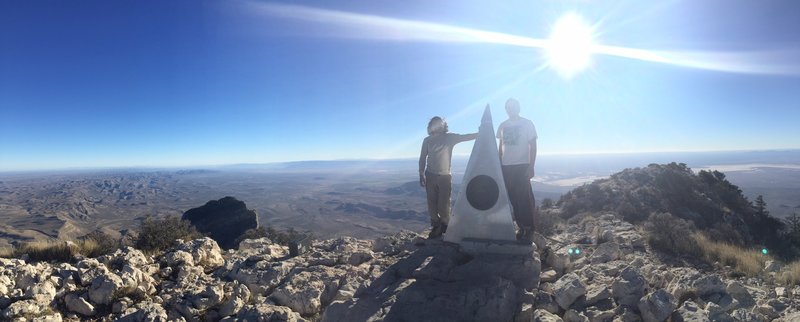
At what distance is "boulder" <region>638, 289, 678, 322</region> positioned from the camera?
4098 millimetres

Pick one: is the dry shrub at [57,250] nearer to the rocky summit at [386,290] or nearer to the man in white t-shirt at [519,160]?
the rocky summit at [386,290]

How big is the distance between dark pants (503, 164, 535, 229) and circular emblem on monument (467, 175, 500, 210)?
339 mm

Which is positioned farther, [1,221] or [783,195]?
[1,221]

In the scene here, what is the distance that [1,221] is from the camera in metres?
105

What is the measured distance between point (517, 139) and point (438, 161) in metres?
1.45

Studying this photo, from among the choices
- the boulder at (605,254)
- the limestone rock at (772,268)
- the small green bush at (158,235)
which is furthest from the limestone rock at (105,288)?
the limestone rock at (772,268)

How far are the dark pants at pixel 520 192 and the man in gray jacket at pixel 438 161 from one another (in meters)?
0.92

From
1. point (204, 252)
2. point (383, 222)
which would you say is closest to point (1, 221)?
point (383, 222)

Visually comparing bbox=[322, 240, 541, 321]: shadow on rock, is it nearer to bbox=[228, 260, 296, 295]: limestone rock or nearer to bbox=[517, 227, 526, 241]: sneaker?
bbox=[517, 227, 526, 241]: sneaker

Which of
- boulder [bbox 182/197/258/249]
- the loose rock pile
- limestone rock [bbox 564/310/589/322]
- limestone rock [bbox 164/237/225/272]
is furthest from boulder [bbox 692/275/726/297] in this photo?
boulder [bbox 182/197/258/249]

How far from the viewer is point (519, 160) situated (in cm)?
617

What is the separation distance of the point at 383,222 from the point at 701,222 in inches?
3543

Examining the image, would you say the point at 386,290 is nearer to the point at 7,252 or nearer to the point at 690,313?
the point at 690,313

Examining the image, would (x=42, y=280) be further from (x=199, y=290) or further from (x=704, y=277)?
(x=704, y=277)
